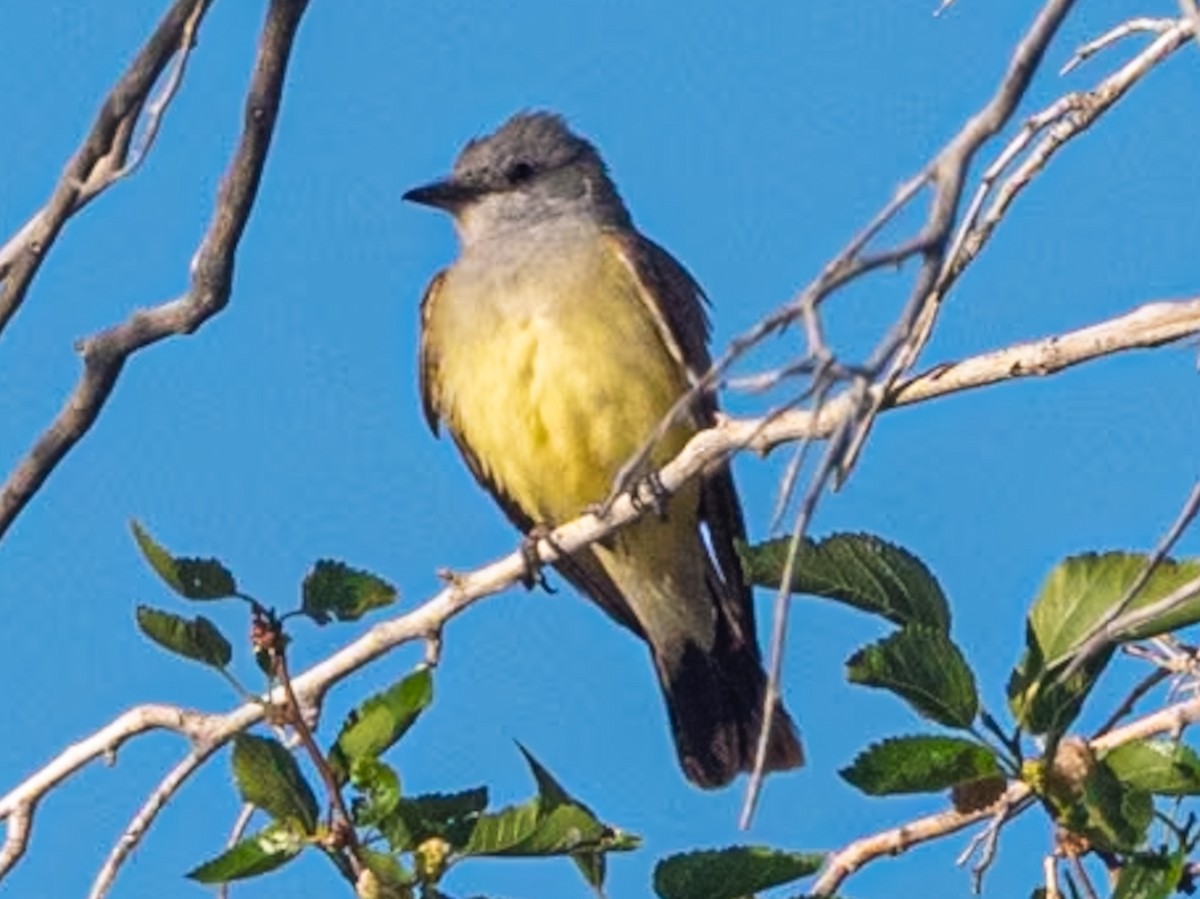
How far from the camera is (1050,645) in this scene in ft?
11.5

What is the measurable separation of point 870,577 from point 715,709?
392cm

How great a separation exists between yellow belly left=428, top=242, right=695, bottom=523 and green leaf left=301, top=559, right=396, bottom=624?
2.82 m

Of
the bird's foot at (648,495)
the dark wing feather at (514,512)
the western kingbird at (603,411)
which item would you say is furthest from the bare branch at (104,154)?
the dark wing feather at (514,512)

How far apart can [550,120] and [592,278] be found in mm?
1279

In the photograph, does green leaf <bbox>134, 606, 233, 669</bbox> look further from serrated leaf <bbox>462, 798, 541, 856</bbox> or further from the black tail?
the black tail

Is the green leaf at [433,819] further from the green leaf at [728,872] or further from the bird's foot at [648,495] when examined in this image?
the bird's foot at [648,495]

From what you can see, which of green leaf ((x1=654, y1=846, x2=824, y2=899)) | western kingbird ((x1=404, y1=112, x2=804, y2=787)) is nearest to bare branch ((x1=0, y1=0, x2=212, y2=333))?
green leaf ((x1=654, y1=846, x2=824, y2=899))

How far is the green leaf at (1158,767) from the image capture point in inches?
135

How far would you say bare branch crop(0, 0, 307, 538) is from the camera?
3.70 metres

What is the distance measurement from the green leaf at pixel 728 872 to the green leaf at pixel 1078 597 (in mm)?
408

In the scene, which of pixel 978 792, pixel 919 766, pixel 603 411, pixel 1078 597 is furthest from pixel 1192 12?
pixel 603 411

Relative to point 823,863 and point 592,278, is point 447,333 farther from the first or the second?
point 823,863

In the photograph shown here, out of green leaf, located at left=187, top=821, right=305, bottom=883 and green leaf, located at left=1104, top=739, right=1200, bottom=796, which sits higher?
green leaf, located at left=187, top=821, right=305, bottom=883

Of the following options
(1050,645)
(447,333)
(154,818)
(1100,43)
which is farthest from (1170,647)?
(447,333)
